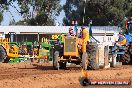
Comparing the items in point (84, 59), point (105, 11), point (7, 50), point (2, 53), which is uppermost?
point (105, 11)

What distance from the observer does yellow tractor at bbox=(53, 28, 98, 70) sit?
20.3 m

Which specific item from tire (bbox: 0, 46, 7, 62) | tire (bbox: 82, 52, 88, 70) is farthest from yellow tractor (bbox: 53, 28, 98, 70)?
Answer: tire (bbox: 0, 46, 7, 62)

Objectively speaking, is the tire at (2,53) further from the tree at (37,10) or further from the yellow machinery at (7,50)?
the tree at (37,10)

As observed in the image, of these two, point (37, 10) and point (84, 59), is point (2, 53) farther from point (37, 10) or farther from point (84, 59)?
point (37, 10)

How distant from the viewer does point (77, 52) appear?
67.4ft

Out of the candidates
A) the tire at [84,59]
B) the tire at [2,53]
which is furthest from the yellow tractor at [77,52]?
the tire at [2,53]

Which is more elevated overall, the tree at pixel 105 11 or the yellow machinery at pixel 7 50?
the tree at pixel 105 11

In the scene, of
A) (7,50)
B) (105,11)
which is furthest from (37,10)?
(7,50)

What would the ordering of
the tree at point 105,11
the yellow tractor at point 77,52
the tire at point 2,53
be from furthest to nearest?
the tree at point 105,11
the tire at point 2,53
the yellow tractor at point 77,52

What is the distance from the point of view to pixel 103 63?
22.6 meters

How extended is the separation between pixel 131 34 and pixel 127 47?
3.10ft

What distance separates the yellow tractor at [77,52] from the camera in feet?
66.7

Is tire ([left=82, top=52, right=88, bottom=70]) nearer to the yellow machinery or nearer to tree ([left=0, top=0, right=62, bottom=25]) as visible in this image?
the yellow machinery

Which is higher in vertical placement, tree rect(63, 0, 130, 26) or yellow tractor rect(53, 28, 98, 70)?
tree rect(63, 0, 130, 26)
